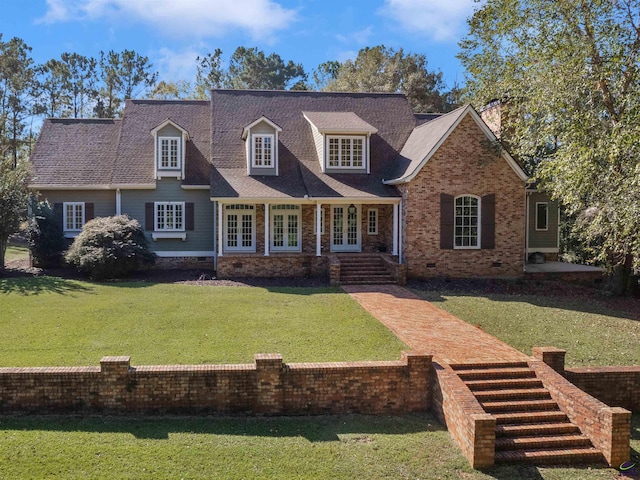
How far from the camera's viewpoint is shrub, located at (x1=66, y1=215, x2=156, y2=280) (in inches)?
745

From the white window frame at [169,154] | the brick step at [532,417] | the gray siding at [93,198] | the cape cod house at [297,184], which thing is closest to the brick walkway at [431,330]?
the brick step at [532,417]

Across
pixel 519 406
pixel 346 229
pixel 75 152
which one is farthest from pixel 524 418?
pixel 75 152

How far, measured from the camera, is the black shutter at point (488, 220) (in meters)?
20.5

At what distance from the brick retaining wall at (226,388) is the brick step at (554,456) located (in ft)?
6.06

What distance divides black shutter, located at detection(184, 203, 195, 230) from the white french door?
6.01 meters

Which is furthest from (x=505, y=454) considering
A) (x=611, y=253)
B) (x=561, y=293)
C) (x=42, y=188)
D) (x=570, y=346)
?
(x=42, y=188)

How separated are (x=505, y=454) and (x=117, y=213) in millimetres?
18785

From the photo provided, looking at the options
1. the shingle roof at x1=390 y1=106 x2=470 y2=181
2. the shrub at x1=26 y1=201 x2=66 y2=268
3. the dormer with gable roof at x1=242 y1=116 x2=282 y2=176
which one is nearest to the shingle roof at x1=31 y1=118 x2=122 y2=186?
the shrub at x1=26 y1=201 x2=66 y2=268

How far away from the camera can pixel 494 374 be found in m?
9.83

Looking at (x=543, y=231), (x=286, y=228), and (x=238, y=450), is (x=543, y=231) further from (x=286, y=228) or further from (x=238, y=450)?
(x=238, y=450)

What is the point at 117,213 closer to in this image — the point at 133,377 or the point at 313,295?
the point at 313,295

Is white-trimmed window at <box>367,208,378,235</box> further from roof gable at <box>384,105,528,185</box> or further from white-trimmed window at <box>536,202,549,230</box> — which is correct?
white-trimmed window at <box>536,202,549,230</box>

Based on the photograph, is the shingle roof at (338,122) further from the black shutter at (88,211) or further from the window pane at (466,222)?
the black shutter at (88,211)

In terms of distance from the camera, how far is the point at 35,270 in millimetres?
20656
